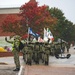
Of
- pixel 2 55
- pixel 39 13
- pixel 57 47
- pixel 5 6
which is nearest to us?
pixel 57 47

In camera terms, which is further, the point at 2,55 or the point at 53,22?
the point at 53,22

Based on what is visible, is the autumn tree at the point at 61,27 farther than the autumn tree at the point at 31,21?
Yes

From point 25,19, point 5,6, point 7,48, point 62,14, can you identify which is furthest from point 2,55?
point 62,14

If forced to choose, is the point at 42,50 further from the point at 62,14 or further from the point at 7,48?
the point at 62,14

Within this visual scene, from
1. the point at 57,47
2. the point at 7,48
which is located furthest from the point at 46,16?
the point at 57,47

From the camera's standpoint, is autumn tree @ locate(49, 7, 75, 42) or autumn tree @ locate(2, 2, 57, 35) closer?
autumn tree @ locate(2, 2, 57, 35)

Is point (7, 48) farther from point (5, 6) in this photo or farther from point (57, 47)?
point (5, 6)

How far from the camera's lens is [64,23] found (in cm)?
5872

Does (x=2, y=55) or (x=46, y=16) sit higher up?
(x=46, y=16)

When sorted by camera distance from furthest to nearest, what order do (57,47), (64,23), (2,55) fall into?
1. (64,23)
2. (2,55)
3. (57,47)

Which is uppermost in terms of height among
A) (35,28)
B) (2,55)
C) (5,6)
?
(5,6)

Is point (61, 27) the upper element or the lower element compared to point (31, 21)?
lower

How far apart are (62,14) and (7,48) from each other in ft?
83.7

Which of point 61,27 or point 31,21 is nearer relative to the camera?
point 31,21
